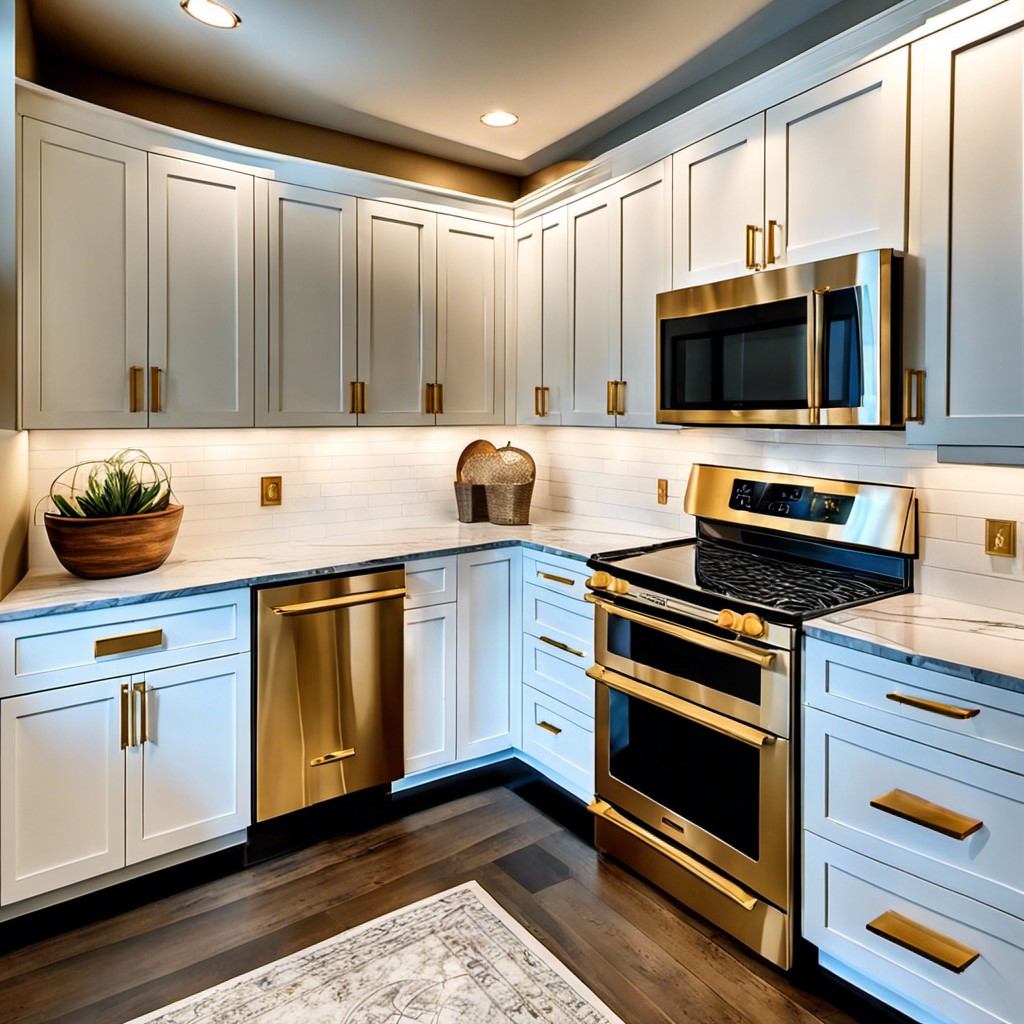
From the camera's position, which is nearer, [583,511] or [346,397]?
[346,397]

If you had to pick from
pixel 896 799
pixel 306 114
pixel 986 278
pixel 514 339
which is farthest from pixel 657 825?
pixel 306 114

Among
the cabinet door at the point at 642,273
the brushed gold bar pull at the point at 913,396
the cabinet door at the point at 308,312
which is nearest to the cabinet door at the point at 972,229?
the brushed gold bar pull at the point at 913,396

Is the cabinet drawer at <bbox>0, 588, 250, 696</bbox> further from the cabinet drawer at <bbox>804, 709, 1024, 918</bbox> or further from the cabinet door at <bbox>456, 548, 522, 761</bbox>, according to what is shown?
the cabinet drawer at <bbox>804, 709, 1024, 918</bbox>

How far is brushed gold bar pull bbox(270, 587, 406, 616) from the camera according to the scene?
241 centimetres

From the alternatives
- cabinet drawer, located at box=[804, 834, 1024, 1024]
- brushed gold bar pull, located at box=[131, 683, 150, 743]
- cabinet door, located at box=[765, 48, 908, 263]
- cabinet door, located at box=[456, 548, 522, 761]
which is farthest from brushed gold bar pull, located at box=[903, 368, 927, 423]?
brushed gold bar pull, located at box=[131, 683, 150, 743]

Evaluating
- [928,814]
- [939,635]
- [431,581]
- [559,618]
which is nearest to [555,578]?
[559,618]

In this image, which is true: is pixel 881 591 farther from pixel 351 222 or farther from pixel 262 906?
pixel 351 222

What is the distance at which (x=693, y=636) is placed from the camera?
207 centimetres

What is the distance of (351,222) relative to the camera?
290 centimetres

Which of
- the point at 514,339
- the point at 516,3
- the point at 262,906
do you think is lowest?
the point at 262,906

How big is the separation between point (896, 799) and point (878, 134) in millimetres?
1647

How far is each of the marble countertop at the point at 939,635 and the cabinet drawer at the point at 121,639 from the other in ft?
5.61

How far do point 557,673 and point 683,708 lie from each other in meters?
0.73

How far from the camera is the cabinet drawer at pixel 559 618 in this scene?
2596 millimetres
